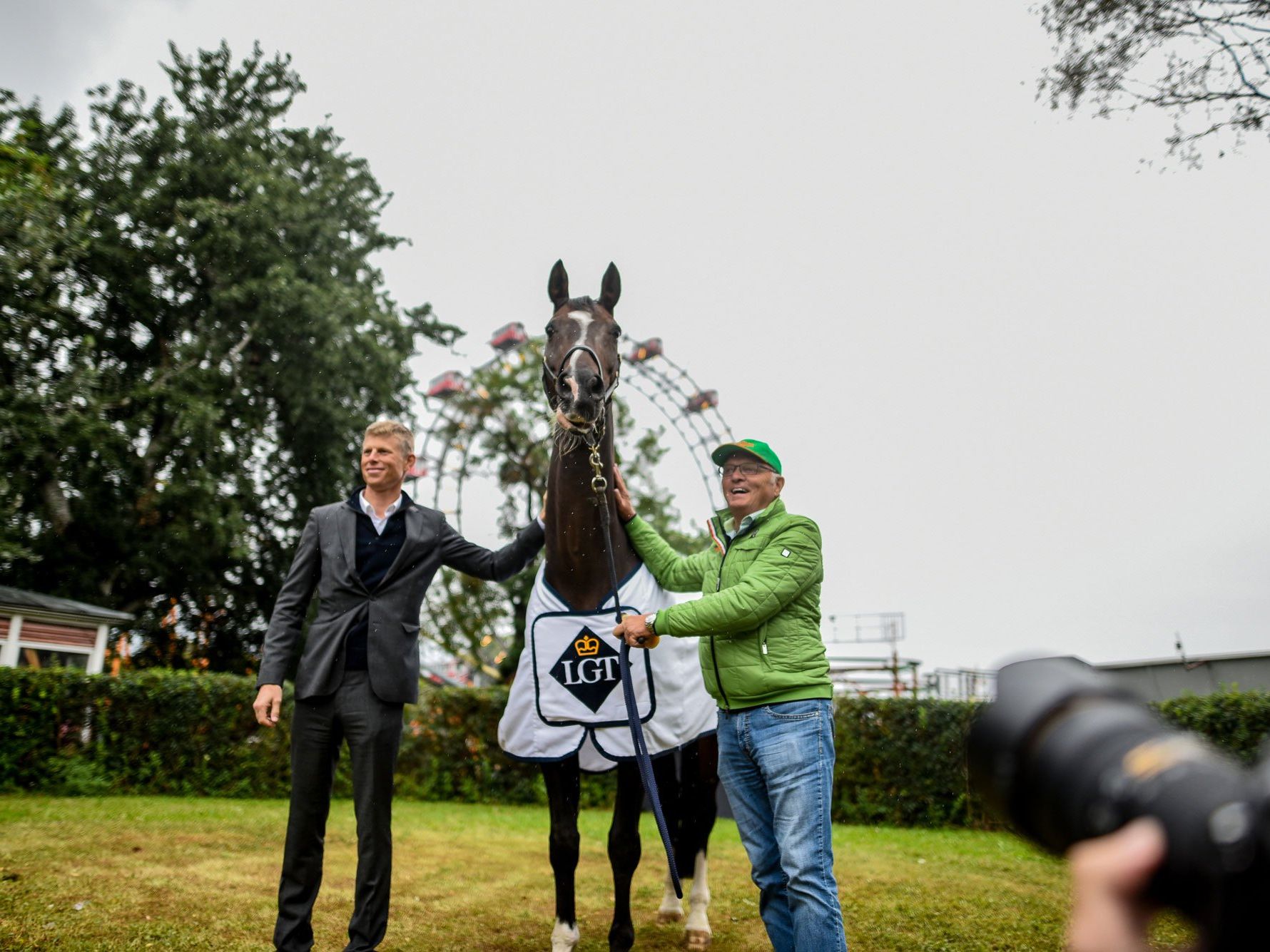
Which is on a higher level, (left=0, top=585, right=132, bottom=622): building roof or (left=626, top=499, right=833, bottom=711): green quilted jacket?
(left=0, top=585, right=132, bottom=622): building roof

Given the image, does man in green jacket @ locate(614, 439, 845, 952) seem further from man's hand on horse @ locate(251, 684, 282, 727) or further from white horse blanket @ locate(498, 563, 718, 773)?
man's hand on horse @ locate(251, 684, 282, 727)

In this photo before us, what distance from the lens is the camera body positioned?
2.20 feet

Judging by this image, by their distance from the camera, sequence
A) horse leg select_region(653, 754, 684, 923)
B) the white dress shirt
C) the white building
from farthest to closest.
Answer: the white building, horse leg select_region(653, 754, 684, 923), the white dress shirt

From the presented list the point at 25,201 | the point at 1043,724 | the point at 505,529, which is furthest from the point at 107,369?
the point at 1043,724

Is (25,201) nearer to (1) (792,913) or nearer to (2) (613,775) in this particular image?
(2) (613,775)

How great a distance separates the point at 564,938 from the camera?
3975 mm

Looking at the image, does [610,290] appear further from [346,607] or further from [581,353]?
[346,607]

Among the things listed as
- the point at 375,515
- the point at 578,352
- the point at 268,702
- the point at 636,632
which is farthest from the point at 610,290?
the point at 268,702

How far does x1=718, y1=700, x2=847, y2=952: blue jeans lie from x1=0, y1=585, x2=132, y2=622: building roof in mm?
13336

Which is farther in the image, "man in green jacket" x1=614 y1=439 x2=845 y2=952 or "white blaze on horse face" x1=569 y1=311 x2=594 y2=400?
"white blaze on horse face" x1=569 y1=311 x2=594 y2=400

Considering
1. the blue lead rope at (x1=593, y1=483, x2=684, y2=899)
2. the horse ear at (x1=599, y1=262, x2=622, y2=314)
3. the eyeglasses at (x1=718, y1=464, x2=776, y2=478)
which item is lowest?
the blue lead rope at (x1=593, y1=483, x2=684, y2=899)

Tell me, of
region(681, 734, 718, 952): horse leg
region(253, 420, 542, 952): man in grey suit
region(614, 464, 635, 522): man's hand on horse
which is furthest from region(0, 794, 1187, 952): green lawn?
region(614, 464, 635, 522): man's hand on horse

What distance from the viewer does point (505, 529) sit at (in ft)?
72.1

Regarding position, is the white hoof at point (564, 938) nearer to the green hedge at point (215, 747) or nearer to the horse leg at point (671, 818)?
the horse leg at point (671, 818)
